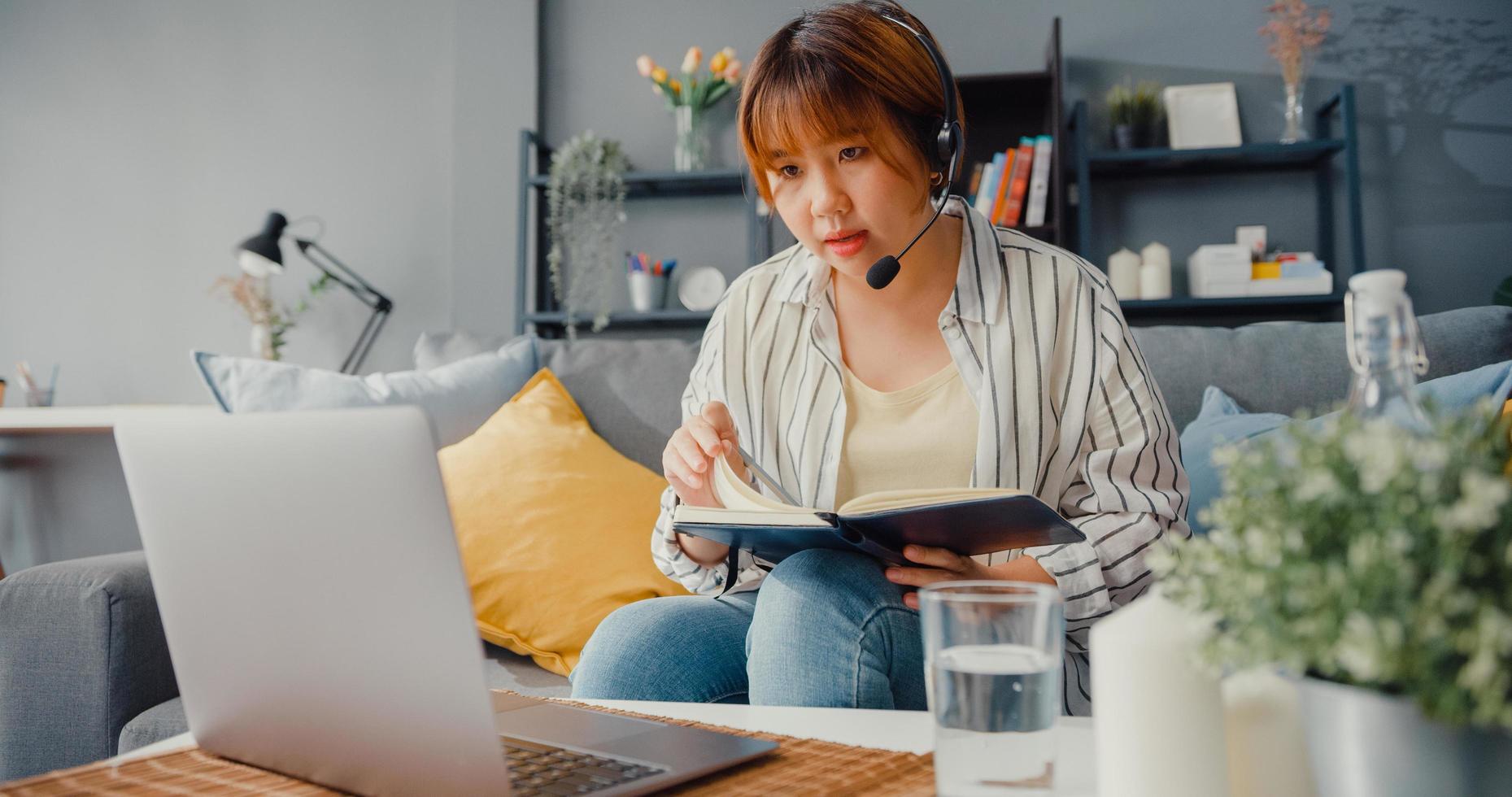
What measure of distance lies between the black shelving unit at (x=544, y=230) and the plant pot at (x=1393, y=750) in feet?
8.47

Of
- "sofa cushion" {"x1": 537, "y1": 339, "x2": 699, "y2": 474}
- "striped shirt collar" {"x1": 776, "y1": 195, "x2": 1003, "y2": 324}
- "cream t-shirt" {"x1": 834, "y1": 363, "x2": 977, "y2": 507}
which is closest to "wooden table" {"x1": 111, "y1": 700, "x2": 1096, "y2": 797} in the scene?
"cream t-shirt" {"x1": 834, "y1": 363, "x2": 977, "y2": 507}

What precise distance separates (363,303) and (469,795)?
121 inches

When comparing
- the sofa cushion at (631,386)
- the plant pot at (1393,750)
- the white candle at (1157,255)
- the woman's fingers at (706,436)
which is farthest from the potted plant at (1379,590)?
the white candle at (1157,255)

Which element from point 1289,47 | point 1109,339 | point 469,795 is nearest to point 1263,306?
point 1289,47

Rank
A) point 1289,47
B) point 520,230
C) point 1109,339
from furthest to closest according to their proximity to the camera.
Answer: point 520,230, point 1289,47, point 1109,339

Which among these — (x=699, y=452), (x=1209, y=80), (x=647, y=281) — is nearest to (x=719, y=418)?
(x=699, y=452)

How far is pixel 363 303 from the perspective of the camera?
3.32 m

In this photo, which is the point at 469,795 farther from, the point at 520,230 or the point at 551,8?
the point at 551,8

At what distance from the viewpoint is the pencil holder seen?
304 cm

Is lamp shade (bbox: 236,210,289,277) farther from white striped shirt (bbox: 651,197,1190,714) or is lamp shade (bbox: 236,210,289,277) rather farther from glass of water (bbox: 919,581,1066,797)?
glass of water (bbox: 919,581,1066,797)

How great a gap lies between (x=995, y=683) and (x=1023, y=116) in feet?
9.40

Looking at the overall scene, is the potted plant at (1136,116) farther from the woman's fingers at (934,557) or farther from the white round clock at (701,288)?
the woman's fingers at (934,557)

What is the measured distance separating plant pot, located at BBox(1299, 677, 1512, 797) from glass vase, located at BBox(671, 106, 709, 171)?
281cm

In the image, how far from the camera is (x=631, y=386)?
188 cm
